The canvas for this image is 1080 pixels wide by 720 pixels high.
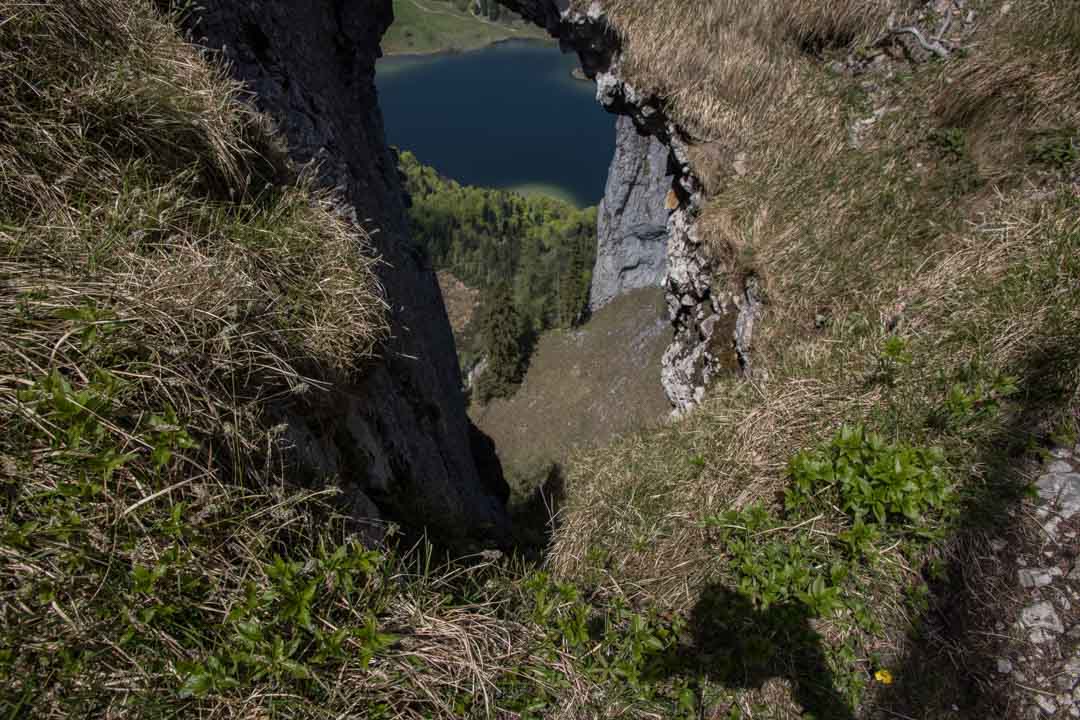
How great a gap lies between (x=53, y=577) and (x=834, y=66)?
10.4 meters

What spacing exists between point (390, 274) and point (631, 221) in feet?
243

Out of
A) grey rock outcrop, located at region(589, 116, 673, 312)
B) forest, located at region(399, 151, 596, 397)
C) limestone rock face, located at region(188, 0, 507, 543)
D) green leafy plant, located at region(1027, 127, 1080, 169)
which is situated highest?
green leafy plant, located at region(1027, 127, 1080, 169)

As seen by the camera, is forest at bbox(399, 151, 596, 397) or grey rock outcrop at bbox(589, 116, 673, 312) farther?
forest at bbox(399, 151, 596, 397)

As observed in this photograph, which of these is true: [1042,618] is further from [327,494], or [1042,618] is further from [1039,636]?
[327,494]

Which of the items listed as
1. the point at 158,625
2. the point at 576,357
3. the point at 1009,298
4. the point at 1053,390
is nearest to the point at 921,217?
the point at 1009,298

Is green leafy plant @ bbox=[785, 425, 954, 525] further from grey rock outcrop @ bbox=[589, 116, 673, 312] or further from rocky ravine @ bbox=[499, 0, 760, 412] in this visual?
grey rock outcrop @ bbox=[589, 116, 673, 312]

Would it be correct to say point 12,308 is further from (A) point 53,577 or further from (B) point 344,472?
(B) point 344,472

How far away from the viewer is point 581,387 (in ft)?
207

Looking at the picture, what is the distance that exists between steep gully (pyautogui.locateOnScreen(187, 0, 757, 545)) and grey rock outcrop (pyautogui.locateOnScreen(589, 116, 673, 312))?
62.1 metres

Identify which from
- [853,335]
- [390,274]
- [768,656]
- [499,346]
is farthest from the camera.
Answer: [499,346]

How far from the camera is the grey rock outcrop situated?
7088 cm

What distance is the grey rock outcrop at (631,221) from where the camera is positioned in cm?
7088

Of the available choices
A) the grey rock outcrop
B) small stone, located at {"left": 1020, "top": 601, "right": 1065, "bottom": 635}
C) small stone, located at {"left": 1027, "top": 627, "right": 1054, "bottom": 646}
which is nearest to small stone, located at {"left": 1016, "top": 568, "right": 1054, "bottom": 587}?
small stone, located at {"left": 1020, "top": 601, "right": 1065, "bottom": 635}

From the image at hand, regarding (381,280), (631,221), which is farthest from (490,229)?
(381,280)
